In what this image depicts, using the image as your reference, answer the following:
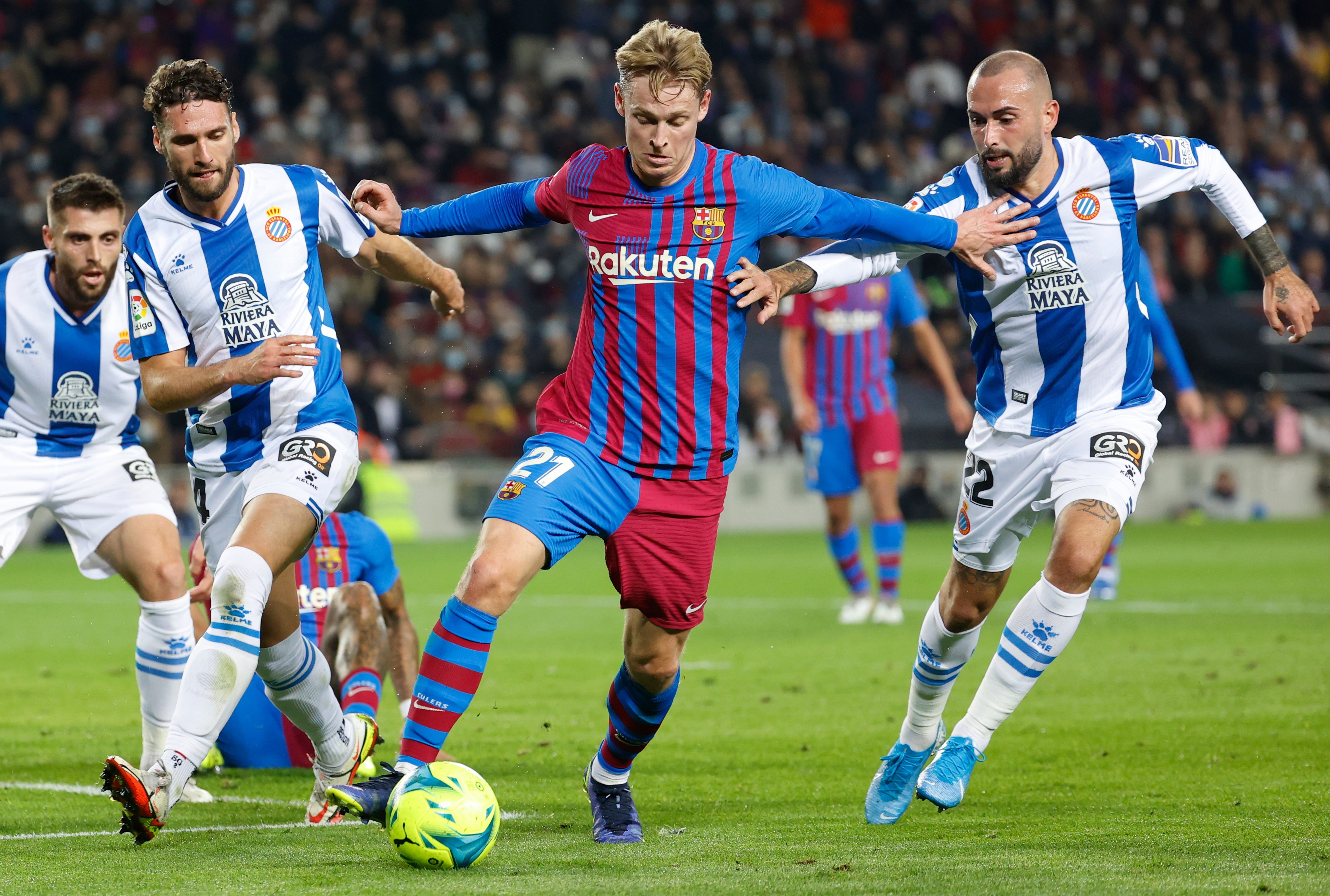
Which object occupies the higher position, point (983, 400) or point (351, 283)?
point (983, 400)

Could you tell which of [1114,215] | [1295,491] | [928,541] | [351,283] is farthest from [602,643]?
[1295,491]

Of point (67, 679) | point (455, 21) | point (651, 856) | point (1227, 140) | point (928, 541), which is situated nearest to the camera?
point (651, 856)

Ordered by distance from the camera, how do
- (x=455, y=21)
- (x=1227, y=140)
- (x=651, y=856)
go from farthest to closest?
(x=1227, y=140)
(x=455, y=21)
(x=651, y=856)

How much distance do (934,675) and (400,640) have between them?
2.34 metres

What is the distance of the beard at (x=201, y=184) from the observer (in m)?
5.20

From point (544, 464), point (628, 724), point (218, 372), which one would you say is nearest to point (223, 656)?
point (218, 372)

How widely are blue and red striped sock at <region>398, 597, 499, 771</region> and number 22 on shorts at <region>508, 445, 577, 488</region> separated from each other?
1.51ft

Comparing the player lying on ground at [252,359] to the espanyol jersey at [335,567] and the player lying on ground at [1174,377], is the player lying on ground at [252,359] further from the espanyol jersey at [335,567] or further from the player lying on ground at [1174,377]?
the player lying on ground at [1174,377]

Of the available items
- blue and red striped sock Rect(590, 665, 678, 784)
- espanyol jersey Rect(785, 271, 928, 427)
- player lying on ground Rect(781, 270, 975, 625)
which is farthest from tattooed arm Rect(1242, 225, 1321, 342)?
espanyol jersey Rect(785, 271, 928, 427)

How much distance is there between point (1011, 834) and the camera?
190 inches

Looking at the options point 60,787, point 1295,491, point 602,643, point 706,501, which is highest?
point 706,501

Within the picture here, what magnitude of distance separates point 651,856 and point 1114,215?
277cm

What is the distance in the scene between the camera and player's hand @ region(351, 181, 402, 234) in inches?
203

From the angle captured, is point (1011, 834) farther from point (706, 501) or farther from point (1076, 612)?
point (706, 501)
